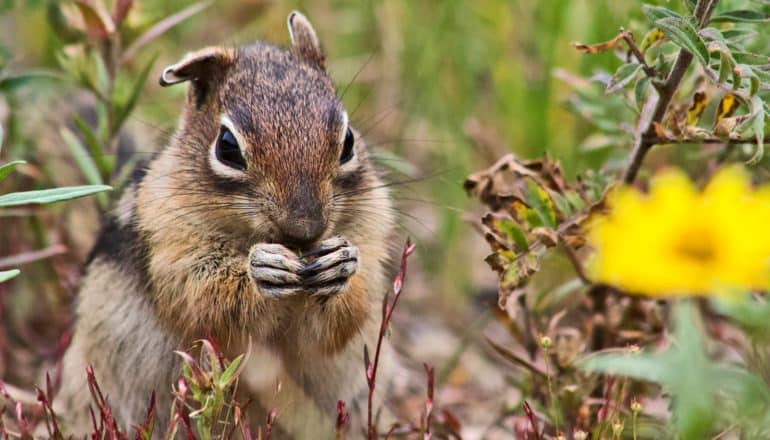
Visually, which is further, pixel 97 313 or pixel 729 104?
pixel 97 313

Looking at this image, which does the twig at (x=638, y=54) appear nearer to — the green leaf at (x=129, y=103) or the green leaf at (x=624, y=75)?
the green leaf at (x=624, y=75)

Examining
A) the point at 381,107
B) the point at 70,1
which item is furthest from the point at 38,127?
the point at 381,107

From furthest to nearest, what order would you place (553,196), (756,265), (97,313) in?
(97,313) → (553,196) → (756,265)

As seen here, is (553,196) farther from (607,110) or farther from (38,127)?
(38,127)

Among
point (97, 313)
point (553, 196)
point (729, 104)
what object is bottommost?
point (97, 313)

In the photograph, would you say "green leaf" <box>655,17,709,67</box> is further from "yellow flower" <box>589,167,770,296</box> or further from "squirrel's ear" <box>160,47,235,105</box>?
"squirrel's ear" <box>160,47,235,105</box>

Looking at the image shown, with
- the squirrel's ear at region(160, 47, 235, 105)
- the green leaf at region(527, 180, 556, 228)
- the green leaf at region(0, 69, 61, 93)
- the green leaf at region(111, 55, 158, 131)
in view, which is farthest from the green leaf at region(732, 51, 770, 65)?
the green leaf at region(0, 69, 61, 93)
